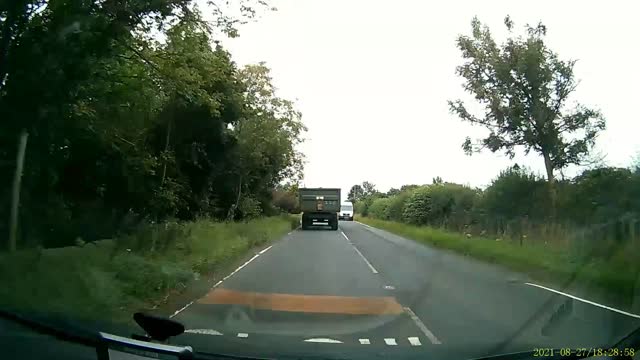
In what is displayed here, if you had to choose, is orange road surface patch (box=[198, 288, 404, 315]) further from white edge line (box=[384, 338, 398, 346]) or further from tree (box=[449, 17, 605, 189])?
tree (box=[449, 17, 605, 189])

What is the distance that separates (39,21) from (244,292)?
19.5ft

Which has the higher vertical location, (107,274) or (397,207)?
(397,207)

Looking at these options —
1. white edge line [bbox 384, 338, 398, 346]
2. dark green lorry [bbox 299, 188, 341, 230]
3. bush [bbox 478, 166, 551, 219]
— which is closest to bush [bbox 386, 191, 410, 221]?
dark green lorry [bbox 299, 188, 341, 230]

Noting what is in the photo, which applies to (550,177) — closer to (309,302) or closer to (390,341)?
(309,302)

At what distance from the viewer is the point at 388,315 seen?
382 inches

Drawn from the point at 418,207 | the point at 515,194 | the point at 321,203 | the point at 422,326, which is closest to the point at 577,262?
the point at 422,326

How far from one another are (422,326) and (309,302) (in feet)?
8.75

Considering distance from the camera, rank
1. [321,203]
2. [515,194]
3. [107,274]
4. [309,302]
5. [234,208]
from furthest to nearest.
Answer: [321,203] → [234,208] → [515,194] → [309,302] → [107,274]

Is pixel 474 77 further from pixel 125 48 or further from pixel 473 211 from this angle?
pixel 125 48

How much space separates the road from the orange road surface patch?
0.02 meters

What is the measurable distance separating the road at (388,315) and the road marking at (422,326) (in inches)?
0.5

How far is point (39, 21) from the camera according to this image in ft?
33.1

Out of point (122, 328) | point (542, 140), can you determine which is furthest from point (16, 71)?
point (542, 140)

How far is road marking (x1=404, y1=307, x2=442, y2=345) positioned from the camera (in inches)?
304
